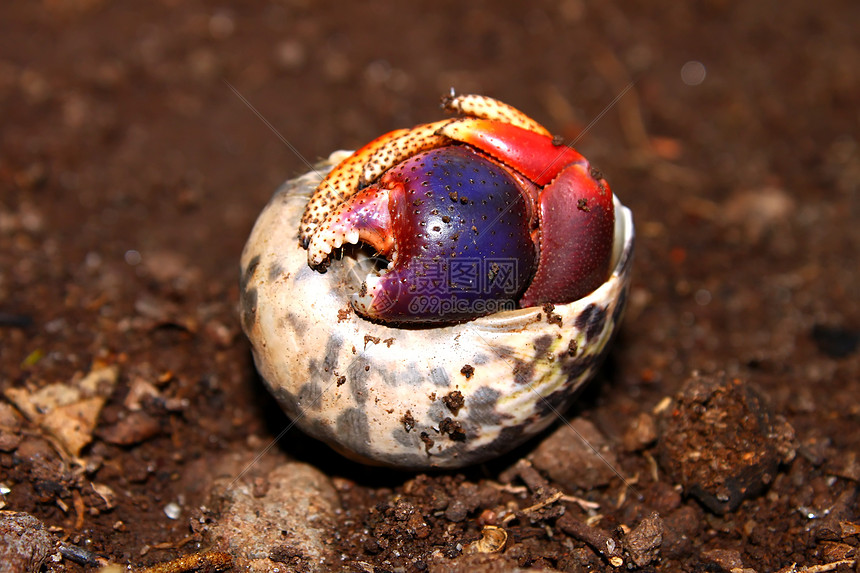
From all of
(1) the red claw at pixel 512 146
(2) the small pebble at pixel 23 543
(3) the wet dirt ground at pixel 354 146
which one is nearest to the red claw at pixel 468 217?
(1) the red claw at pixel 512 146

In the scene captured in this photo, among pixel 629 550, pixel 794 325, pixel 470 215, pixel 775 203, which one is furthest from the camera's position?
pixel 775 203

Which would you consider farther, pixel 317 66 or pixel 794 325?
pixel 317 66

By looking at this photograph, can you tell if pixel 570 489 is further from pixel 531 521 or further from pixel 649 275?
pixel 649 275

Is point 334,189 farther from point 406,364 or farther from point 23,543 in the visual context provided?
point 23,543

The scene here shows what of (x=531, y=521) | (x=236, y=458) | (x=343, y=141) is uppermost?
(x=343, y=141)

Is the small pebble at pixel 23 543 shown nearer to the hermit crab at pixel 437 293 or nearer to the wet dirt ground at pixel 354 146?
the wet dirt ground at pixel 354 146

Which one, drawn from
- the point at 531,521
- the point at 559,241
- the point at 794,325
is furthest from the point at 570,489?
the point at 794,325

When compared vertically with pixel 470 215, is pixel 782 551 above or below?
below
